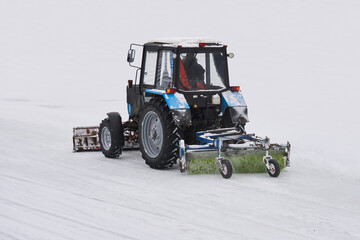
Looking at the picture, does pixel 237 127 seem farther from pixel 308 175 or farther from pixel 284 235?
pixel 284 235

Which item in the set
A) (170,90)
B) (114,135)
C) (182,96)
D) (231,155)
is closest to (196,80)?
(182,96)

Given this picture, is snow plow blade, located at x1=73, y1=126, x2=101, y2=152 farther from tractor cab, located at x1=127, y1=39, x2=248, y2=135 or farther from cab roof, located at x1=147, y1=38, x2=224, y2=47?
cab roof, located at x1=147, y1=38, x2=224, y2=47

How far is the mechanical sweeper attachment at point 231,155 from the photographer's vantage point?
918cm

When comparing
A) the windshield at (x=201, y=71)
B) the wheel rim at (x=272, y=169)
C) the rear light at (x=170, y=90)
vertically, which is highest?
the windshield at (x=201, y=71)

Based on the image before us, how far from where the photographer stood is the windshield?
9.96 metres

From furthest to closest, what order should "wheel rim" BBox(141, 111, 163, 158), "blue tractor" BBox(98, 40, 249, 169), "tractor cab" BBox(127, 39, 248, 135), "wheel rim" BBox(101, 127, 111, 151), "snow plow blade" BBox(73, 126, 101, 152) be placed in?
"snow plow blade" BBox(73, 126, 101, 152) < "wheel rim" BBox(101, 127, 111, 151) < "wheel rim" BBox(141, 111, 163, 158) < "tractor cab" BBox(127, 39, 248, 135) < "blue tractor" BBox(98, 40, 249, 169)

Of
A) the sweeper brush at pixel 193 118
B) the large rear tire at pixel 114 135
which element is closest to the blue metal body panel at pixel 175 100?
the sweeper brush at pixel 193 118

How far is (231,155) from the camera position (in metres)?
9.37

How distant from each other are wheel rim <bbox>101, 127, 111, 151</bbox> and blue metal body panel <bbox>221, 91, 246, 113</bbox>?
7.46ft

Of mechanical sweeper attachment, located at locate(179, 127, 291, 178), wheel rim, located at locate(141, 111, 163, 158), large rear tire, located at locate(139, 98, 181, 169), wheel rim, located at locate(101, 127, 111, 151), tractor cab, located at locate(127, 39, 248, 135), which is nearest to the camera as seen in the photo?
mechanical sweeper attachment, located at locate(179, 127, 291, 178)

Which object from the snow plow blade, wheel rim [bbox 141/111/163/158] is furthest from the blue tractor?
the snow plow blade

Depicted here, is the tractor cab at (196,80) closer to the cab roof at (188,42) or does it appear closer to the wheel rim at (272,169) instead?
the cab roof at (188,42)

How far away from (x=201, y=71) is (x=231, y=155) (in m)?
1.62

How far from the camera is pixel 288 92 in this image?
23.0 metres
